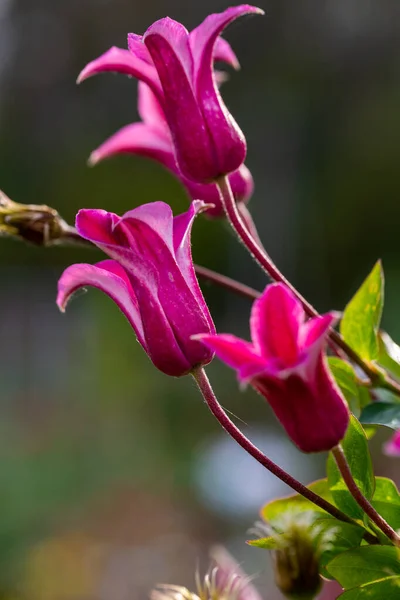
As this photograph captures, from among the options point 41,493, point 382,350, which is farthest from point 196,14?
point 382,350

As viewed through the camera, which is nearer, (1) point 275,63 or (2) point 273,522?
(2) point 273,522

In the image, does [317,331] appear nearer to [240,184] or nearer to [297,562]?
[297,562]

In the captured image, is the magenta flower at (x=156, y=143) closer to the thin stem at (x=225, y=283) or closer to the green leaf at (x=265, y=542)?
the thin stem at (x=225, y=283)

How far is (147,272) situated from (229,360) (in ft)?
0.25

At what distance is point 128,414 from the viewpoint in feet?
16.0

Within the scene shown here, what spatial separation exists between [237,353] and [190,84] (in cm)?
15

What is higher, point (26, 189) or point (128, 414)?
point (26, 189)

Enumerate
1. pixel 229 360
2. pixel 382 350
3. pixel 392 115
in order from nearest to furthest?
pixel 229 360 < pixel 382 350 < pixel 392 115

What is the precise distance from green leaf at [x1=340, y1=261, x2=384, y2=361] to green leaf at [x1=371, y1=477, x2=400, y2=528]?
0.24 feet

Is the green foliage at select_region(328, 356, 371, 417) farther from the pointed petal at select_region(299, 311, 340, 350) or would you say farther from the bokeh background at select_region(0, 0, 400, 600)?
the bokeh background at select_region(0, 0, 400, 600)

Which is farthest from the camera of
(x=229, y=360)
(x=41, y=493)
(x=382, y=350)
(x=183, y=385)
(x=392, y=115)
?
(x=392, y=115)

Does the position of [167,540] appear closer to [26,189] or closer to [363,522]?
[363,522]

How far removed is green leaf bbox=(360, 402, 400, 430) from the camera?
36 cm

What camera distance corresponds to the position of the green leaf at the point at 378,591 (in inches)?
12.1
